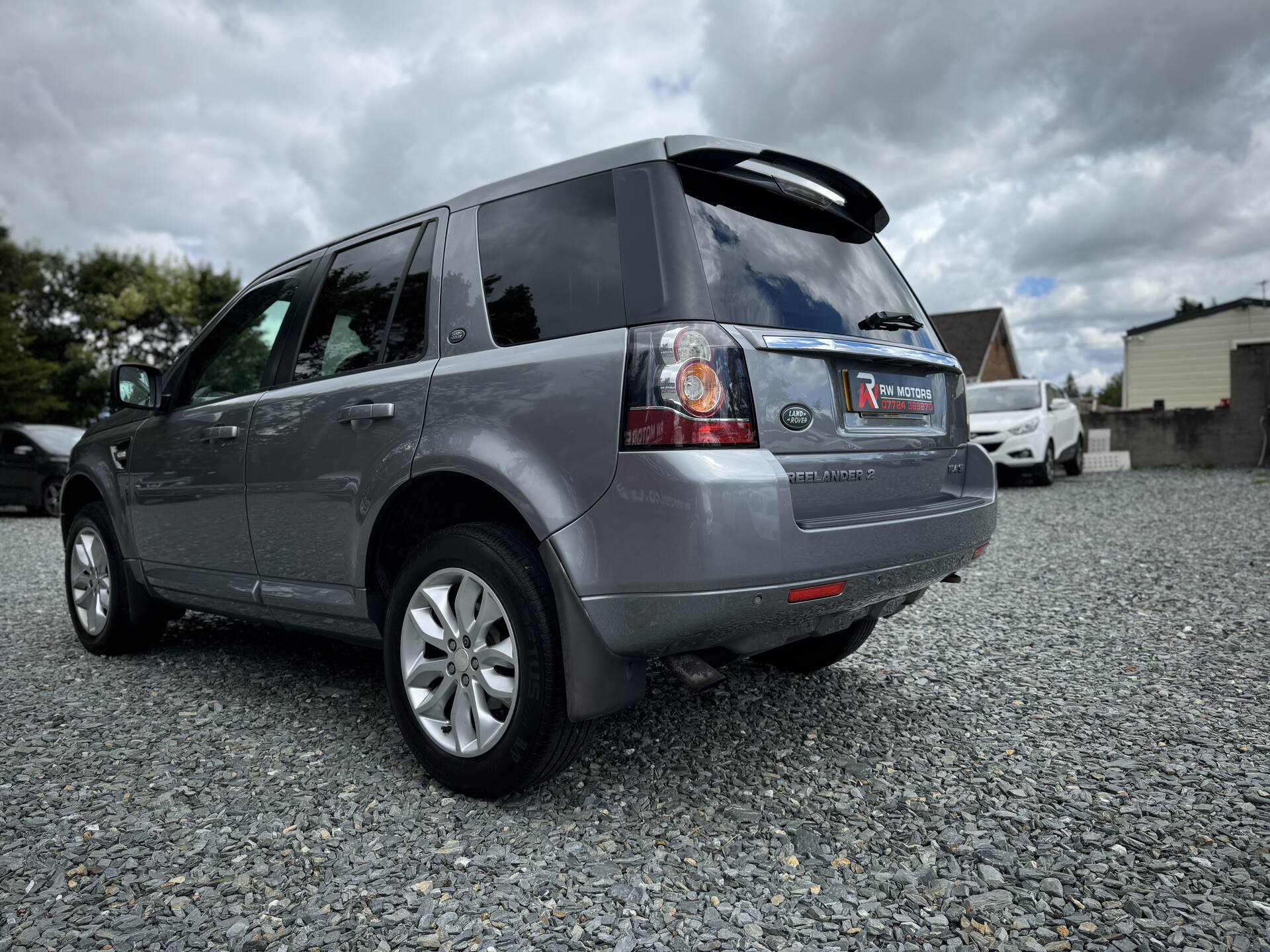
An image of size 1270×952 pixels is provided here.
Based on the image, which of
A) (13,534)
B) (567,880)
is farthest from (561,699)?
(13,534)

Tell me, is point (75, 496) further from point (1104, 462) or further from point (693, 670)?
point (1104, 462)

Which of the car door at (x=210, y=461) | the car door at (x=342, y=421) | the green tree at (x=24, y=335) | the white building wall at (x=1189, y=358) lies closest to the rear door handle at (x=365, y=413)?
the car door at (x=342, y=421)

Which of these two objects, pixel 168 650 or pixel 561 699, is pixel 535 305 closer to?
pixel 561 699

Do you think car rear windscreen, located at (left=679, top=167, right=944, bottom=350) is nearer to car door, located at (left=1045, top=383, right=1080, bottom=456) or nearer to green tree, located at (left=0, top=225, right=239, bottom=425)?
car door, located at (left=1045, top=383, right=1080, bottom=456)

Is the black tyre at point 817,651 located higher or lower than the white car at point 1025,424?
lower

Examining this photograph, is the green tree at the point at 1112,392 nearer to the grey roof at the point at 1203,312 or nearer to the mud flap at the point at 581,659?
the grey roof at the point at 1203,312

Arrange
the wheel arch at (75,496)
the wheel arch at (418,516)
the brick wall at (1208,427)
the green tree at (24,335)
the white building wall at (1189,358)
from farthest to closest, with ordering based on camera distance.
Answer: the white building wall at (1189,358) → the green tree at (24,335) → the brick wall at (1208,427) → the wheel arch at (75,496) → the wheel arch at (418,516)

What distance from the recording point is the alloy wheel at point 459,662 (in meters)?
2.56

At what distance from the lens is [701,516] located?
214cm

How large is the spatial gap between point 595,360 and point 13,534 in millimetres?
12261

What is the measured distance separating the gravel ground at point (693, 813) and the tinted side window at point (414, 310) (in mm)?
1440

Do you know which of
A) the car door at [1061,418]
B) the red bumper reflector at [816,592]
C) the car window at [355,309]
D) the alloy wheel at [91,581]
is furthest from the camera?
the car door at [1061,418]

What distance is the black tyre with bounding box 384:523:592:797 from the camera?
2439 mm

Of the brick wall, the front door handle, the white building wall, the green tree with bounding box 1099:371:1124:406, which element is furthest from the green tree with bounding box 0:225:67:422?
the green tree with bounding box 1099:371:1124:406
